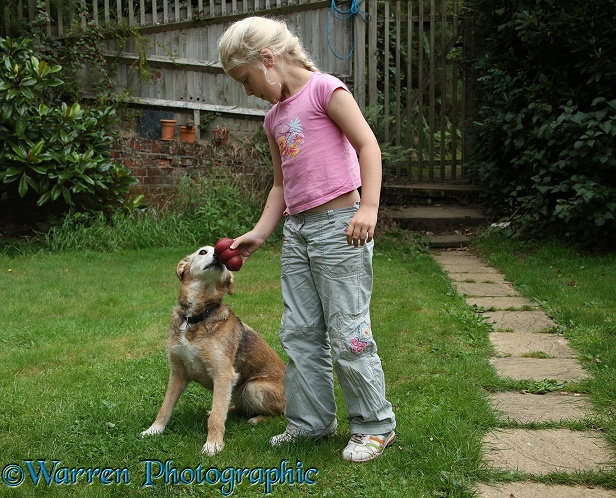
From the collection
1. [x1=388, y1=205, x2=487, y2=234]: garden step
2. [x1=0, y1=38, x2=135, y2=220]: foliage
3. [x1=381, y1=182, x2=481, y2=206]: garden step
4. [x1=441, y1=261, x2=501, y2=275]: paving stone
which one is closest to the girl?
[x1=441, y1=261, x2=501, y2=275]: paving stone

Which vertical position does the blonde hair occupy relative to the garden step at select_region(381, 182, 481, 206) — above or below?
above

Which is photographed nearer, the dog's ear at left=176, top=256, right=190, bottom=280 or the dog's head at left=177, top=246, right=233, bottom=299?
the dog's head at left=177, top=246, right=233, bottom=299

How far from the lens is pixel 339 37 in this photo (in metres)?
9.94

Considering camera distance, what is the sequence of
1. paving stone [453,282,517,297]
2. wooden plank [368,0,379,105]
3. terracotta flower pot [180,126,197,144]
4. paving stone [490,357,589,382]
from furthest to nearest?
wooden plank [368,0,379,105], terracotta flower pot [180,126,197,144], paving stone [453,282,517,297], paving stone [490,357,589,382]

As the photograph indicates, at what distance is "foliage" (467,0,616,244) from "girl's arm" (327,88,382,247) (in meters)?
4.69

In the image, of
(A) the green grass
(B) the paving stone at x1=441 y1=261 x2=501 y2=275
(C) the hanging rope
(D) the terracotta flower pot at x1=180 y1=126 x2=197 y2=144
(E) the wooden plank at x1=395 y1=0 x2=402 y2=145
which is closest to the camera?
(A) the green grass

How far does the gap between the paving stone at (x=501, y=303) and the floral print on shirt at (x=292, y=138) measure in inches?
130

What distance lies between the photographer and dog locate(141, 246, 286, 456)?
3428mm

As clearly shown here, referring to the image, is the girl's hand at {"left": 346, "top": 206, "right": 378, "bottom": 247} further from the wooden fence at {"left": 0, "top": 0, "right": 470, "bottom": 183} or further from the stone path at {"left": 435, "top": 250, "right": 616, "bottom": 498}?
the wooden fence at {"left": 0, "top": 0, "right": 470, "bottom": 183}

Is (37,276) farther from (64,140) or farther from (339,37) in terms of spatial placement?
(339,37)

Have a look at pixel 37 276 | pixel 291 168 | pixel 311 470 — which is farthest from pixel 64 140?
pixel 311 470

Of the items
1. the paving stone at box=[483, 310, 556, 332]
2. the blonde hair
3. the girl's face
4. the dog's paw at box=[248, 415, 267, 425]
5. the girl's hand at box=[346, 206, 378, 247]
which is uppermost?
the blonde hair

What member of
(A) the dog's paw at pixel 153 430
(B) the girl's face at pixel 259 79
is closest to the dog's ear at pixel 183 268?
(A) the dog's paw at pixel 153 430

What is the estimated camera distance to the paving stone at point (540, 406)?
3.59 meters
